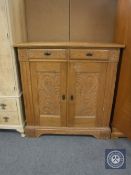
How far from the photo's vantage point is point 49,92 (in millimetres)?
1822

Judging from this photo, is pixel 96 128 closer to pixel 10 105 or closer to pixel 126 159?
pixel 126 159

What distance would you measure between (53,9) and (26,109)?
1.23 metres

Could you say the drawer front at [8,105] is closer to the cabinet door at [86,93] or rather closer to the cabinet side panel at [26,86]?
the cabinet side panel at [26,86]

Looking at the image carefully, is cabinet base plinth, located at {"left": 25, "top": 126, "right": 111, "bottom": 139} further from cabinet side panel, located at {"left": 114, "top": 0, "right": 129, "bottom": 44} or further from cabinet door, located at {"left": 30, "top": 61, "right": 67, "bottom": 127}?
cabinet side panel, located at {"left": 114, "top": 0, "right": 129, "bottom": 44}

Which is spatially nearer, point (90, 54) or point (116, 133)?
point (90, 54)

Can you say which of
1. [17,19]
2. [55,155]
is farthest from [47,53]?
[55,155]

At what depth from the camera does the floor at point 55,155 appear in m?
1.55

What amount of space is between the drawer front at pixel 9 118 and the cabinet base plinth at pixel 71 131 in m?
0.16

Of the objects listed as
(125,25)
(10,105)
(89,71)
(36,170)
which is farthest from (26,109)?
(125,25)

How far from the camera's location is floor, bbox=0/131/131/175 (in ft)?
5.08

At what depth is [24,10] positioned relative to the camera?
2039 mm

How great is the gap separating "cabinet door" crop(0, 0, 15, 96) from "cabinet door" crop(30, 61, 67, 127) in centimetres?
23

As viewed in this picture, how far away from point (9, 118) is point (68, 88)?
0.77m

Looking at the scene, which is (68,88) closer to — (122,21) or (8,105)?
(8,105)
